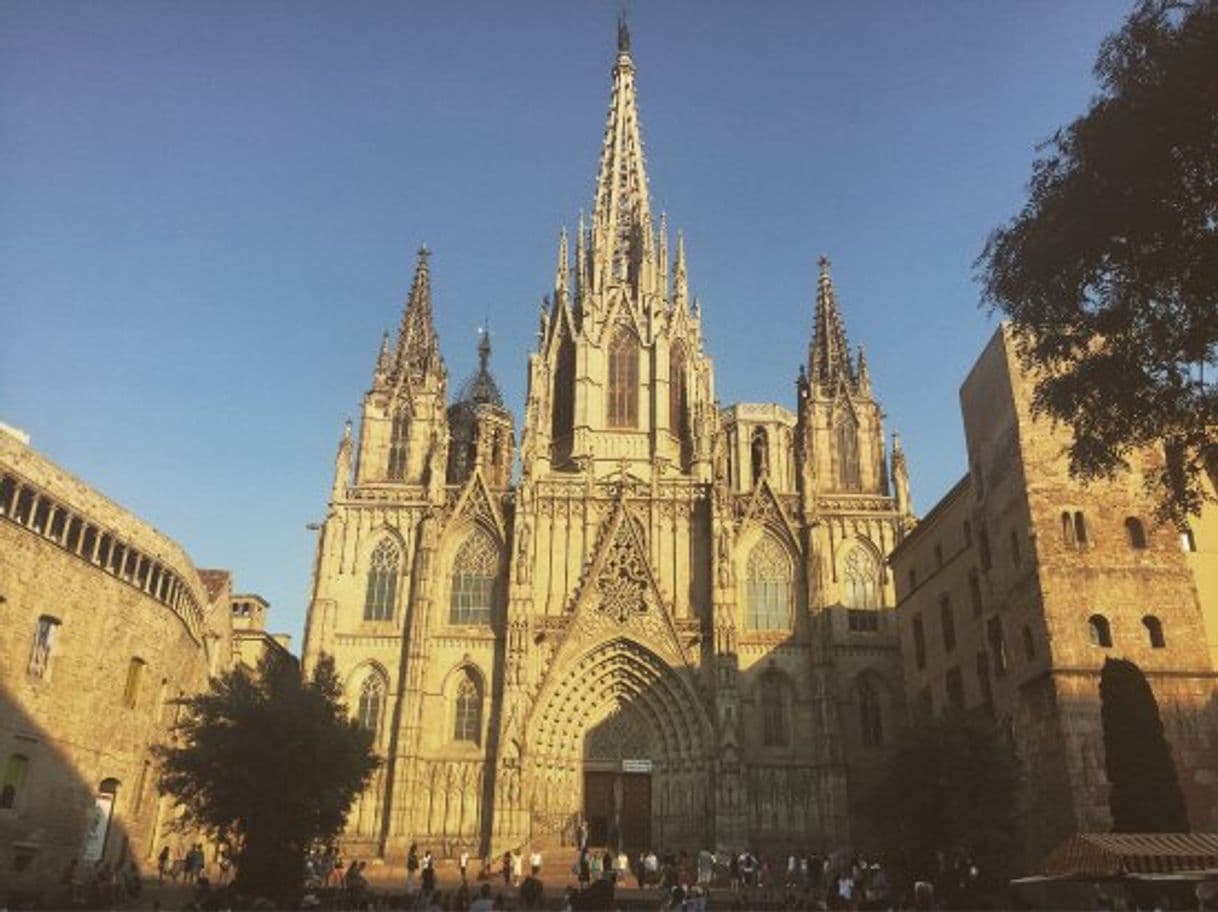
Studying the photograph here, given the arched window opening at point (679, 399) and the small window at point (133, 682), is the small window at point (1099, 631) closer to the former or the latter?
the arched window opening at point (679, 399)

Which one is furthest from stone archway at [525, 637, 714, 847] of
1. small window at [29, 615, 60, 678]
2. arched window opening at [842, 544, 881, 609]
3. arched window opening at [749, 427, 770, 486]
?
arched window opening at [749, 427, 770, 486]

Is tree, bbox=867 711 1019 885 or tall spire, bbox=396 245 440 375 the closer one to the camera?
tree, bbox=867 711 1019 885

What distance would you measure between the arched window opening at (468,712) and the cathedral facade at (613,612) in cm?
9

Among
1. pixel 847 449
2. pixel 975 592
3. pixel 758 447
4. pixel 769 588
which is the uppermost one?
pixel 758 447

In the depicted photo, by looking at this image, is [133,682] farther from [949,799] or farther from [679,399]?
[679,399]

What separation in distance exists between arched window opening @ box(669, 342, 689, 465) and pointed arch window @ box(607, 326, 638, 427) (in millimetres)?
1727

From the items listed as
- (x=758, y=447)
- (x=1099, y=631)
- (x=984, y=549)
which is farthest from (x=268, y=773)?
(x=758, y=447)

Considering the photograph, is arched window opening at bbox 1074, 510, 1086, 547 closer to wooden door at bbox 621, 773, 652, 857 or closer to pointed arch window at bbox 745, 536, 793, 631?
pointed arch window at bbox 745, 536, 793, 631

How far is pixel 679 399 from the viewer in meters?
48.3

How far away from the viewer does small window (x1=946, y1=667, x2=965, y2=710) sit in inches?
1292

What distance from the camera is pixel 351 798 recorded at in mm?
25359

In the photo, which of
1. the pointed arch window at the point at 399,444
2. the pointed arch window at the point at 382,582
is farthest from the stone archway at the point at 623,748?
the pointed arch window at the point at 399,444

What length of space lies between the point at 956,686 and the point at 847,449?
15.7 m

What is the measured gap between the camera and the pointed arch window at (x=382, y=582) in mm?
41781
